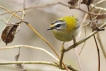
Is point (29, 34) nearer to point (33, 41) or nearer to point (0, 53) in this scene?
point (33, 41)

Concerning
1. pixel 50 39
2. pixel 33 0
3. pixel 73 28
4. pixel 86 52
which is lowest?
pixel 86 52

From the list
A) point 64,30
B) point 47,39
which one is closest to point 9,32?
point 64,30

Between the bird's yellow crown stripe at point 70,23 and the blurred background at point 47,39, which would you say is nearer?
the bird's yellow crown stripe at point 70,23

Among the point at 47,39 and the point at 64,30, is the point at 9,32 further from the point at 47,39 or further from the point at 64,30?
the point at 47,39

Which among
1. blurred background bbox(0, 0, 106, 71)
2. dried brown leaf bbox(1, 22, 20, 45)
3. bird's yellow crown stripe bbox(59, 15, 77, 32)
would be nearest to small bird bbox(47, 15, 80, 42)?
bird's yellow crown stripe bbox(59, 15, 77, 32)

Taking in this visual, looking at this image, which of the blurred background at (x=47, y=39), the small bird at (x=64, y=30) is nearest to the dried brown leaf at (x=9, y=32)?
the small bird at (x=64, y=30)

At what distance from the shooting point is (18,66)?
968 mm

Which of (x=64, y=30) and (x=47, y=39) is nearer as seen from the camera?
(x=64, y=30)

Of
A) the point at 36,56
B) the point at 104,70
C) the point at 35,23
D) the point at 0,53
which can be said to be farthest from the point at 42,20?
→ the point at 104,70

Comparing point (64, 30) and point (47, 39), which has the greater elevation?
point (64, 30)

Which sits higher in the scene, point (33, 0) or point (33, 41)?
point (33, 0)

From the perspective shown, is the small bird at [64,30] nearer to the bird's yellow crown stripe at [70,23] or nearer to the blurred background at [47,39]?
the bird's yellow crown stripe at [70,23]

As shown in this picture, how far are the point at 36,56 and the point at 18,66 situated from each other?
168 cm

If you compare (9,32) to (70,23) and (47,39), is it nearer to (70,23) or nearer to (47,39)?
(70,23)
